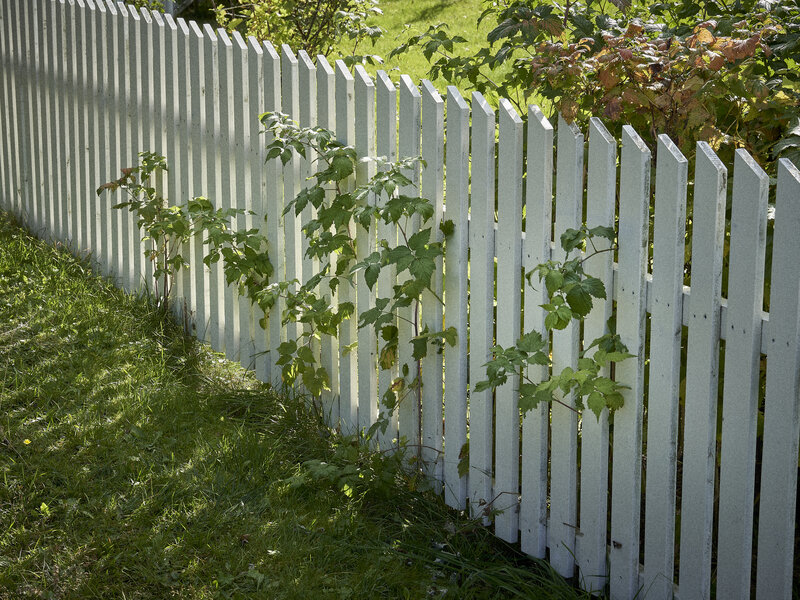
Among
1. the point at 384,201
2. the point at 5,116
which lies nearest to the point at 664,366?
the point at 384,201

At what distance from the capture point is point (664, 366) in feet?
9.76

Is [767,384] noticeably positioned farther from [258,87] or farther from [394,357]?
[258,87]

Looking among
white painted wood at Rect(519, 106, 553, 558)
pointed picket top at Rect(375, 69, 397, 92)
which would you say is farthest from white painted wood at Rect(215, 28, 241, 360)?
white painted wood at Rect(519, 106, 553, 558)

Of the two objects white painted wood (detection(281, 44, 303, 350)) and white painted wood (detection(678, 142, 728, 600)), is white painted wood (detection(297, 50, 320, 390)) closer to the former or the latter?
white painted wood (detection(281, 44, 303, 350))

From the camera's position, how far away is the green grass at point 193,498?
3295mm

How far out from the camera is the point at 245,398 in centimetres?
451

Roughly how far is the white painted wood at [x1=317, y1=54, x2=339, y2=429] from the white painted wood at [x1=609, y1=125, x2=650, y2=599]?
4.46 feet

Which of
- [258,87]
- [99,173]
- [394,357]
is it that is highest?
[258,87]

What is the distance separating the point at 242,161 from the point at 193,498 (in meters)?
1.63

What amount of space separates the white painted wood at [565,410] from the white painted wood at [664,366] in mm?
280

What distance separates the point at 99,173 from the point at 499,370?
3228 millimetres

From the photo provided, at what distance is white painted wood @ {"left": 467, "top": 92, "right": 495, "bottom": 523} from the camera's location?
11.1 feet

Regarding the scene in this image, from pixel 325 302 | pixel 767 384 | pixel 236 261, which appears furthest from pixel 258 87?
pixel 767 384

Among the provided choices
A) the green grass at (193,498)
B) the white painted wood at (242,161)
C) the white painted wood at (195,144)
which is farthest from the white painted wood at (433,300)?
the white painted wood at (195,144)
